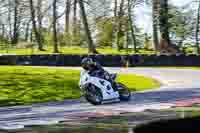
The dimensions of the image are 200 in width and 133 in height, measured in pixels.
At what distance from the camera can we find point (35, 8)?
71938mm

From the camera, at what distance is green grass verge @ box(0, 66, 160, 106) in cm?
2202

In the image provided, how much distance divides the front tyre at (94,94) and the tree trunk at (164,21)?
39.4 metres

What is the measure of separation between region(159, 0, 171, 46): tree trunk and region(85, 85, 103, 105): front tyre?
39448 millimetres

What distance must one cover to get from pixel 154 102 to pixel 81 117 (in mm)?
4795

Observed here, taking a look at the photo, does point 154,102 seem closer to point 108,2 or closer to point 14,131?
point 14,131

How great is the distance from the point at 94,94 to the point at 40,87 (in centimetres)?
749

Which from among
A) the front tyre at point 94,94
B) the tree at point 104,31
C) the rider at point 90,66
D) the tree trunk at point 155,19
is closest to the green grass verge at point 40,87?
the front tyre at point 94,94

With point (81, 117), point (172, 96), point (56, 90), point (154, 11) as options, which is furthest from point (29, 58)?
point (81, 117)

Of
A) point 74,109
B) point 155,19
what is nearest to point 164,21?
point 155,19

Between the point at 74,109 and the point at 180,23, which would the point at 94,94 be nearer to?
the point at 74,109

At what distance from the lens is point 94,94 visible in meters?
18.4

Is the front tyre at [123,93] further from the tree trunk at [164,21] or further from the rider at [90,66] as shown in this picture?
the tree trunk at [164,21]

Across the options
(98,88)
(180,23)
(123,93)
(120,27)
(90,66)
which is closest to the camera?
(90,66)

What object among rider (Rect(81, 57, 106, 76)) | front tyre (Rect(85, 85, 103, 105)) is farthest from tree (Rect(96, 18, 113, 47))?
rider (Rect(81, 57, 106, 76))
